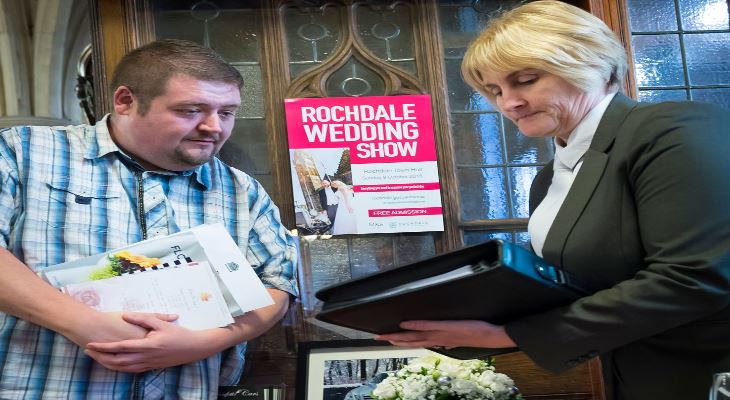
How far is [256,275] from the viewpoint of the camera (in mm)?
2277

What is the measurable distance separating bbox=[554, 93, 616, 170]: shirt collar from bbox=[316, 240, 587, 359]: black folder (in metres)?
0.32

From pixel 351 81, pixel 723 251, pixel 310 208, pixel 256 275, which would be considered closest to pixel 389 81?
pixel 351 81

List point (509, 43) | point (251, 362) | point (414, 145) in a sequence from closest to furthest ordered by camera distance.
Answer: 1. point (509, 43)
2. point (251, 362)
3. point (414, 145)

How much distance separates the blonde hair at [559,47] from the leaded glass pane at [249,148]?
4.29ft

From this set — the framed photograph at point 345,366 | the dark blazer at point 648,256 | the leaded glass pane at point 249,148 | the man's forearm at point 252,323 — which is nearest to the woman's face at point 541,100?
the dark blazer at point 648,256

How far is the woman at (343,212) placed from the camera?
2852mm

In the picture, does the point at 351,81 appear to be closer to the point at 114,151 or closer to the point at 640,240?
the point at 114,151

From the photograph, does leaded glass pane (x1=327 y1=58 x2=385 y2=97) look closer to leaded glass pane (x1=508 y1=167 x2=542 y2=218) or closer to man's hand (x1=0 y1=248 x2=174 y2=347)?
leaded glass pane (x1=508 y1=167 x2=542 y2=218)

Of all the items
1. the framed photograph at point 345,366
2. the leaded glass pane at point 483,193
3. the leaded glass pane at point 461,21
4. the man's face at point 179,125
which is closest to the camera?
the man's face at point 179,125

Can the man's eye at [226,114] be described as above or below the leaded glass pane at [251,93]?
below

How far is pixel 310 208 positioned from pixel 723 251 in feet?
5.50

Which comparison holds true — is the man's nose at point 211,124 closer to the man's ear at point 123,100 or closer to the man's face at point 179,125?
the man's face at point 179,125

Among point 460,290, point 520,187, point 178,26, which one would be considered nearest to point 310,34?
point 178,26

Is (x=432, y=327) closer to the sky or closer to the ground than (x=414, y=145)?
closer to the ground
